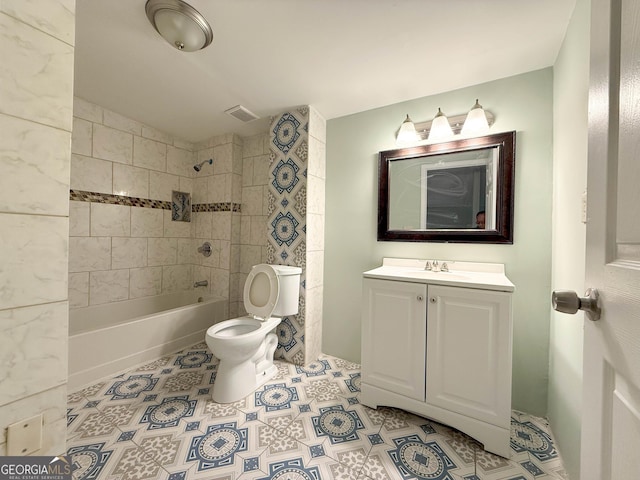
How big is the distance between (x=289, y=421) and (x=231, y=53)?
2.10 meters

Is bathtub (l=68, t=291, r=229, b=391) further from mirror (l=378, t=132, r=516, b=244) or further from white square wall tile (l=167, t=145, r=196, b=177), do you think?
mirror (l=378, t=132, r=516, b=244)

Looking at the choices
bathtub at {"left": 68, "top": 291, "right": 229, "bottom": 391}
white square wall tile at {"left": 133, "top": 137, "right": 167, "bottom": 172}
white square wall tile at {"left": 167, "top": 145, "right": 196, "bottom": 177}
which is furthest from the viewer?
white square wall tile at {"left": 167, "top": 145, "right": 196, "bottom": 177}

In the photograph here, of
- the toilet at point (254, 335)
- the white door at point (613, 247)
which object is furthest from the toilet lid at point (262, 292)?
the white door at point (613, 247)

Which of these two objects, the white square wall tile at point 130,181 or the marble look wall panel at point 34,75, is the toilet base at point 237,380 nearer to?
the marble look wall panel at point 34,75

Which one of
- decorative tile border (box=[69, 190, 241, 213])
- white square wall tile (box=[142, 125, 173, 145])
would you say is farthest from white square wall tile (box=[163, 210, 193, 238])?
white square wall tile (box=[142, 125, 173, 145])

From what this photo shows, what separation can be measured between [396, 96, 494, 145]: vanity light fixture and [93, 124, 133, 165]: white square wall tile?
8.02 ft

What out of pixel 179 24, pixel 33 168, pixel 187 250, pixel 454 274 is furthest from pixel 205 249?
pixel 454 274

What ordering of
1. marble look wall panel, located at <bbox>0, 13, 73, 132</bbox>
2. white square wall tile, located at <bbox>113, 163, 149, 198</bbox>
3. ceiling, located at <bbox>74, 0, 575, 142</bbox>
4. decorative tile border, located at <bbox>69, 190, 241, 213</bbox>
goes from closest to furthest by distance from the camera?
marble look wall panel, located at <bbox>0, 13, 73, 132</bbox>
ceiling, located at <bbox>74, 0, 575, 142</bbox>
decorative tile border, located at <bbox>69, 190, 241, 213</bbox>
white square wall tile, located at <bbox>113, 163, 149, 198</bbox>

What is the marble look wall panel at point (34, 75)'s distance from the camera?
639 millimetres

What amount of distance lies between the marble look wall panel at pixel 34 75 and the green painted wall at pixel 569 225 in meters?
1.83

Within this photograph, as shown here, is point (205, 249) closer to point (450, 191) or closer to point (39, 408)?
point (39, 408)

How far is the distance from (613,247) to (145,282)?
3.13 m

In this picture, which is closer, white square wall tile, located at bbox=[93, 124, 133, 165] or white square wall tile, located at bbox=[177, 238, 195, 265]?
white square wall tile, located at bbox=[93, 124, 133, 165]

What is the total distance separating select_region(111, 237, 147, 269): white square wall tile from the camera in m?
2.30
